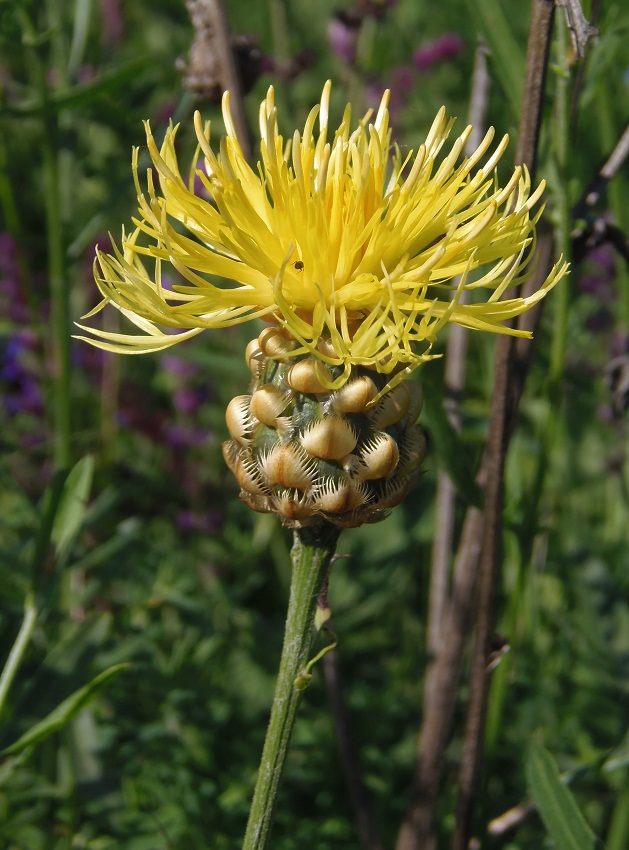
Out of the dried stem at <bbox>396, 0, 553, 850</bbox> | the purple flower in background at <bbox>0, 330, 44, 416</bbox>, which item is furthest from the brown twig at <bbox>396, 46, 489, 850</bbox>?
the purple flower in background at <bbox>0, 330, 44, 416</bbox>

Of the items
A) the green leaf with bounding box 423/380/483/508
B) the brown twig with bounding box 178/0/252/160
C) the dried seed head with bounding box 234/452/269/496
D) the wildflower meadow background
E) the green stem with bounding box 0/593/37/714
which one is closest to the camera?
the dried seed head with bounding box 234/452/269/496

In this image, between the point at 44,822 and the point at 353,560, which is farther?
the point at 353,560

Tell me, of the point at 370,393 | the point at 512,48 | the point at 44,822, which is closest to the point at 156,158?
the point at 370,393

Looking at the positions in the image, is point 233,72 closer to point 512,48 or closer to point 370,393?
point 512,48

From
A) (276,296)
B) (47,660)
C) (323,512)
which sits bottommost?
(47,660)

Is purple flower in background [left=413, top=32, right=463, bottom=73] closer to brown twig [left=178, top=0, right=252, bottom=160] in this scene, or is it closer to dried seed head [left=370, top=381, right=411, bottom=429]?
brown twig [left=178, top=0, right=252, bottom=160]
